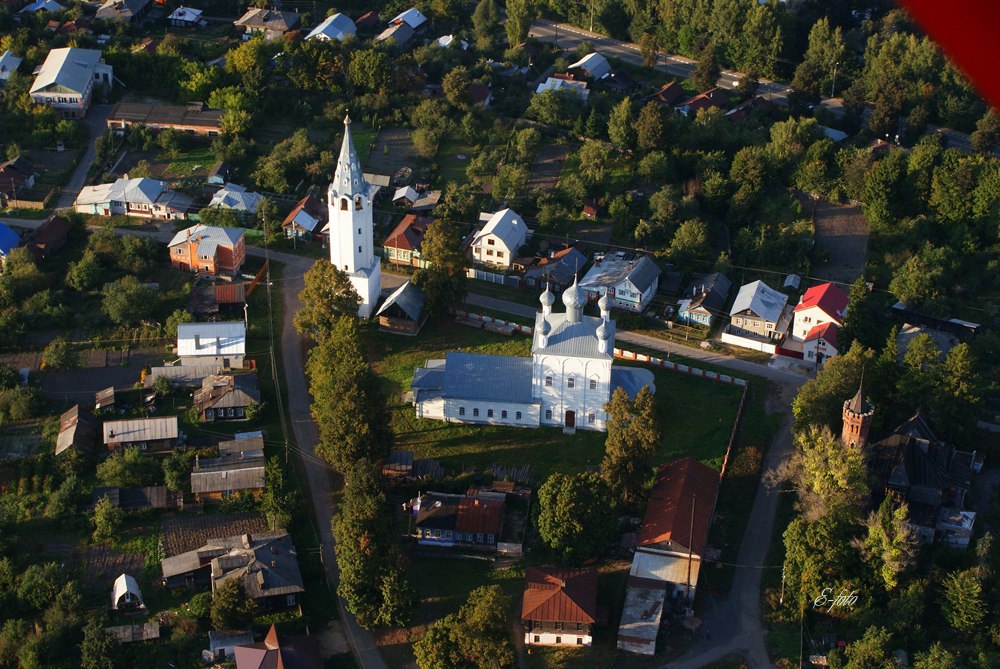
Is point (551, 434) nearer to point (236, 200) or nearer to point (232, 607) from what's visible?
point (232, 607)

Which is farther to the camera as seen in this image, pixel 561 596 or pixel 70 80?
pixel 70 80

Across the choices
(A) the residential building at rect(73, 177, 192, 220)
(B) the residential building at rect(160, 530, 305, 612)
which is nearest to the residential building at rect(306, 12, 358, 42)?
(A) the residential building at rect(73, 177, 192, 220)

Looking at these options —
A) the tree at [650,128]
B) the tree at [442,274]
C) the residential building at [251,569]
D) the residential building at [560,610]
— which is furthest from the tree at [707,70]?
the residential building at [251,569]

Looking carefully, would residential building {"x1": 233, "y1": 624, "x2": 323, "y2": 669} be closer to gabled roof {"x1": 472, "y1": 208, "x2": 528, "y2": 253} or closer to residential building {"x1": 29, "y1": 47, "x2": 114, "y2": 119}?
gabled roof {"x1": 472, "y1": 208, "x2": 528, "y2": 253}

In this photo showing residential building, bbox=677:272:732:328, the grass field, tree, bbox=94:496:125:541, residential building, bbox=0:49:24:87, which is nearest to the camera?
tree, bbox=94:496:125:541

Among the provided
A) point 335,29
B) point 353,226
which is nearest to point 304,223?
point 353,226

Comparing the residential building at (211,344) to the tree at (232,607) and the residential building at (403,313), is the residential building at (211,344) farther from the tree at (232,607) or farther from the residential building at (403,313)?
the tree at (232,607)
